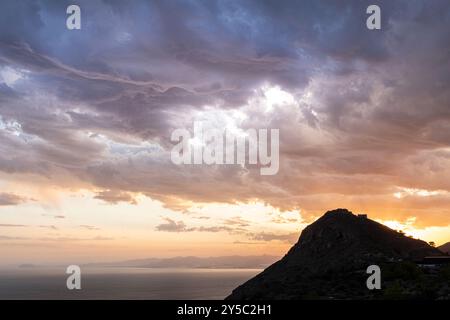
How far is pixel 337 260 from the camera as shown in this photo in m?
131

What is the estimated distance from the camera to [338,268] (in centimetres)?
12294

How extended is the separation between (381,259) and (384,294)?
39517mm

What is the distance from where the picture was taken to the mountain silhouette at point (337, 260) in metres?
103

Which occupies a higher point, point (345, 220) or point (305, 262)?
point (345, 220)

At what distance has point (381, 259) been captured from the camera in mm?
122062

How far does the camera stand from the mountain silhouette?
103m

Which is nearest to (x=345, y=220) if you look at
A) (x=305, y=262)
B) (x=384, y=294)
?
(x=305, y=262)
